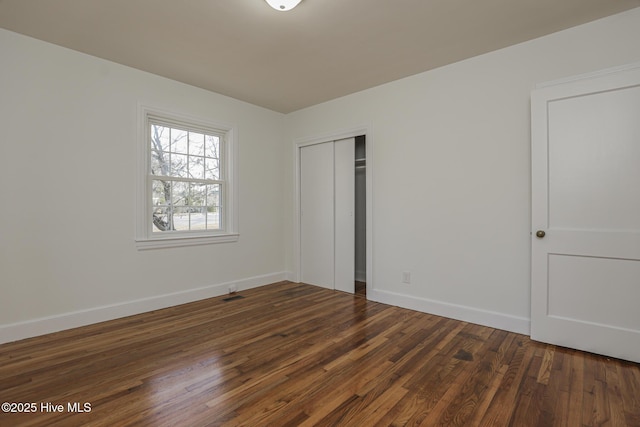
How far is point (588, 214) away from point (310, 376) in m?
2.47

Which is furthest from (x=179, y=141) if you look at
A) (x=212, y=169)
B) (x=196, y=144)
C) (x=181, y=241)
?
(x=181, y=241)

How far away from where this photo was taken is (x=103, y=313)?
311 centimetres

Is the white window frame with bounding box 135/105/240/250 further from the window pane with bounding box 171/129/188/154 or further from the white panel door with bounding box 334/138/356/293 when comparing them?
the white panel door with bounding box 334/138/356/293

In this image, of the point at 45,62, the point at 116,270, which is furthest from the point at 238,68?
the point at 116,270

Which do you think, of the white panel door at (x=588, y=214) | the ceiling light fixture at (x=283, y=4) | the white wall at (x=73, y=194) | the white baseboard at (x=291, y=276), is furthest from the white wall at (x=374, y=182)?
the ceiling light fixture at (x=283, y=4)

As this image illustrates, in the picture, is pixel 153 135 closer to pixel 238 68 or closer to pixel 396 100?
pixel 238 68

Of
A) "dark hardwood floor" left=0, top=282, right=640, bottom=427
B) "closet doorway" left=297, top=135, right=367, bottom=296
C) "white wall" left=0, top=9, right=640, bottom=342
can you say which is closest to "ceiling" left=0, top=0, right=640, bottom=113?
"white wall" left=0, top=9, right=640, bottom=342

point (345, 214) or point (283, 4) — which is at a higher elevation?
point (283, 4)

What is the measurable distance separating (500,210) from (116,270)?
12.8 feet

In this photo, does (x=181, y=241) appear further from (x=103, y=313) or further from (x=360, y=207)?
(x=360, y=207)

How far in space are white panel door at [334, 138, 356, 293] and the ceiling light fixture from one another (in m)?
2.12

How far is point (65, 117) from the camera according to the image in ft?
9.61

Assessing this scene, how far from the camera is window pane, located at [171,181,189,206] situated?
3.76 metres

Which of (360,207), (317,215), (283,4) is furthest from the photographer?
(360,207)
